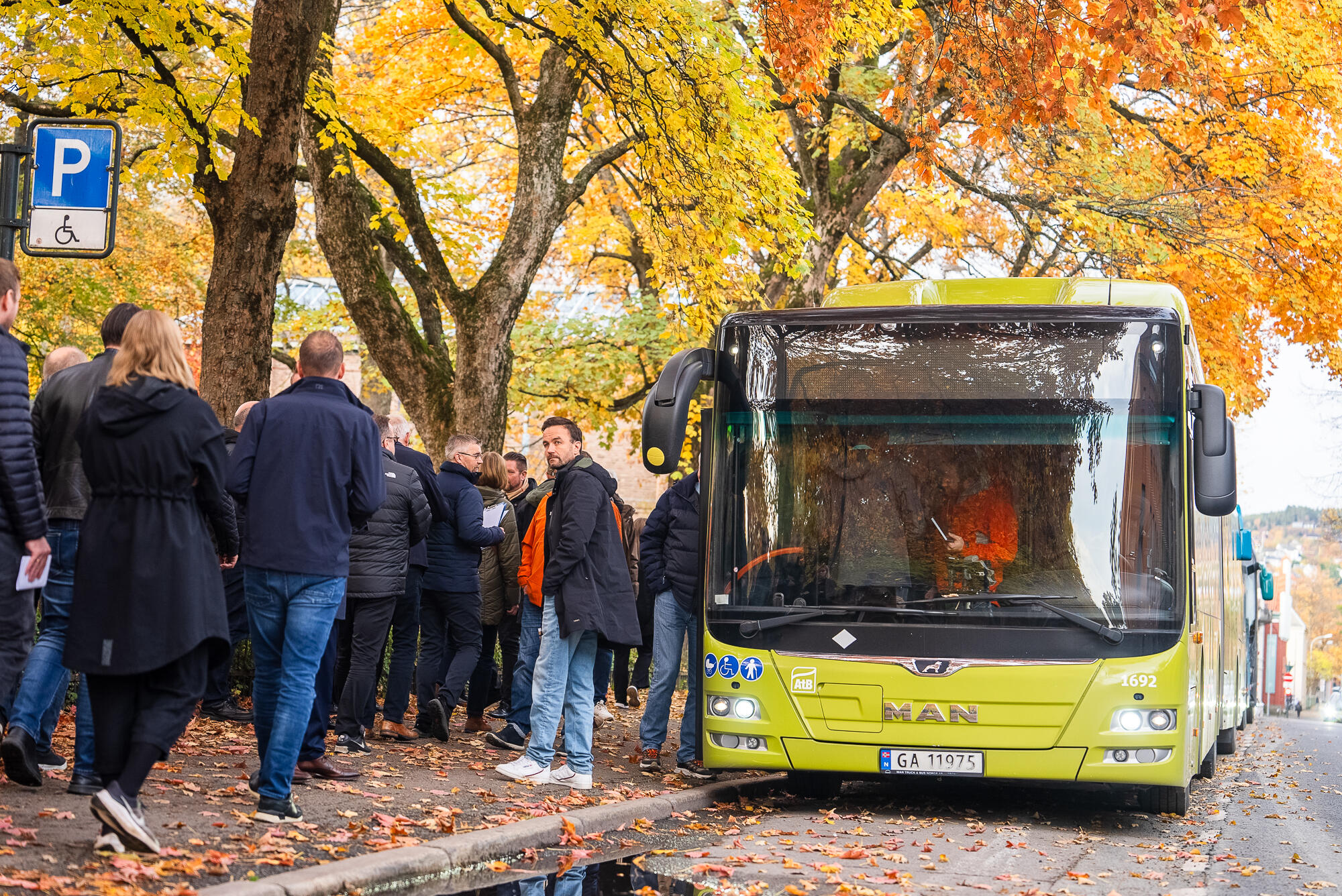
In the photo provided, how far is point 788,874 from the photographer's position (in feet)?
21.5

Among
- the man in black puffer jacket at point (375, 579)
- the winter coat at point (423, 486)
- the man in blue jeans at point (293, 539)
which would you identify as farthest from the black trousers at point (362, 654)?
the man in blue jeans at point (293, 539)

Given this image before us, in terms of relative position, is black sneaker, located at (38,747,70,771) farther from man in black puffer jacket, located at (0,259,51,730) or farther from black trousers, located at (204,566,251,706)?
black trousers, located at (204,566,251,706)

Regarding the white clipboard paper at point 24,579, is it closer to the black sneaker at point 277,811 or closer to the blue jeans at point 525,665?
the black sneaker at point 277,811

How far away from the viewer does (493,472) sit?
1061 centimetres

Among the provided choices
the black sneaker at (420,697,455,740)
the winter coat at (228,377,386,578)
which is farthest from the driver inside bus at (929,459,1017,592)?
the black sneaker at (420,697,455,740)

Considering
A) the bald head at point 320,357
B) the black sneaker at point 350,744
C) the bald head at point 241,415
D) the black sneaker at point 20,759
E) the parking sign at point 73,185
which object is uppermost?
the parking sign at point 73,185

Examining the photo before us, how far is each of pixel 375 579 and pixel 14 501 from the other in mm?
3368

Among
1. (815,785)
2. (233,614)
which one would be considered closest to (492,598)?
Answer: (233,614)

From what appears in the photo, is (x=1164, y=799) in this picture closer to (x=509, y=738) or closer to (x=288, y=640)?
(x=509, y=738)

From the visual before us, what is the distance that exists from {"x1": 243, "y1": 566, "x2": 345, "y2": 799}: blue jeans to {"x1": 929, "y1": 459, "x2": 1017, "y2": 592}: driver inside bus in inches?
142

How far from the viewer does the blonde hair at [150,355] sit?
226 inches

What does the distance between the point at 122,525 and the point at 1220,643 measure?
9.25 metres

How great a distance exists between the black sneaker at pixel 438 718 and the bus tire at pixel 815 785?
7.78 feet

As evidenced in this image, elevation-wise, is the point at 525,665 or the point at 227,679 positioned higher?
the point at 525,665
